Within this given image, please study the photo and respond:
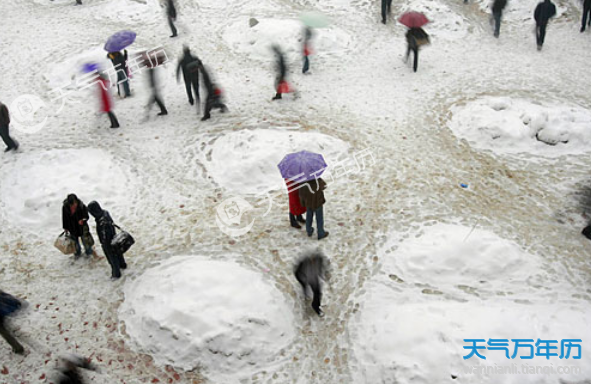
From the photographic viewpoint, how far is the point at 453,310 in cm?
686

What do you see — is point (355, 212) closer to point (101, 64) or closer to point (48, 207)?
point (48, 207)

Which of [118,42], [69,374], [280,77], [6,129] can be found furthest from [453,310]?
[118,42]

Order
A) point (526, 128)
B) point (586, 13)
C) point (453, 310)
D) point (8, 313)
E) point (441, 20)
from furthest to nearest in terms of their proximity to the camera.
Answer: point (441, 20) → point (586, 13) → point (526, 128) → point (453, 310) → point (8, 313)

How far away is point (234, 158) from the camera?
1049 cm

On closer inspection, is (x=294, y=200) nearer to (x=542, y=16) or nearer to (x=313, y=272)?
(x=313, y=272)

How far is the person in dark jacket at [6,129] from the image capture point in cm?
1038

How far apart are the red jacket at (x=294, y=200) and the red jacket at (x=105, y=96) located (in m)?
6.03

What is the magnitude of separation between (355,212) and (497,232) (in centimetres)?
279

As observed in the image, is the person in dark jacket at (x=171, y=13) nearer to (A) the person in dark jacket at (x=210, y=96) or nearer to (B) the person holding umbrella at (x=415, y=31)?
(A) the person in dark jacket at (x=210, y=96)

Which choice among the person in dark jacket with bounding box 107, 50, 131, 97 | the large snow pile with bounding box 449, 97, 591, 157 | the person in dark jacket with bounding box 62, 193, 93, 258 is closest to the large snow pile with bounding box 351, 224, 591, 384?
the large snow pile with bounding box 449, 97, 591, 157

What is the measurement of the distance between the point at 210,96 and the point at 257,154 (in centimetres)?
255

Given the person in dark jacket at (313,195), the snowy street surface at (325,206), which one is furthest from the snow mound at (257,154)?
the person in dark jacket at (313,195)

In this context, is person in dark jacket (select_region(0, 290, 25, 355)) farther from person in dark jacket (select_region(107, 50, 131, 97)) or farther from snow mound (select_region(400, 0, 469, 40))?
snow mound (select_region(400, 0, 469, 40))

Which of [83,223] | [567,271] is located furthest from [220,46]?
[567,271]
